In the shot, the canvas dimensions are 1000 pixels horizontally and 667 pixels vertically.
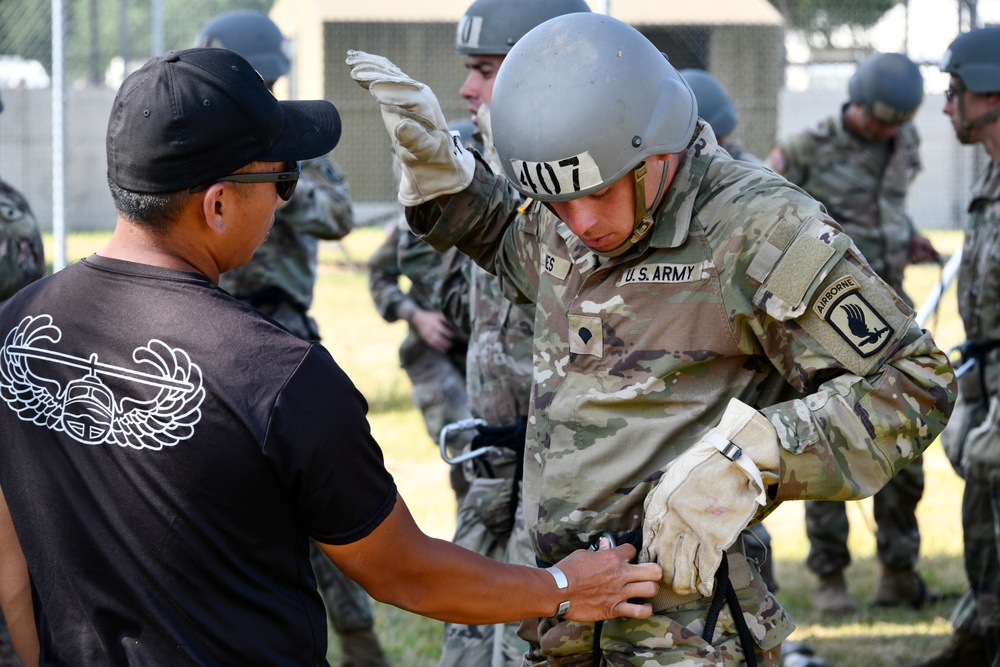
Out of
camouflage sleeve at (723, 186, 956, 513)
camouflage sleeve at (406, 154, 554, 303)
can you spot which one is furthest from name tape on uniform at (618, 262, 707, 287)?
camouflage sleeve at (406, 154, 554, 303)

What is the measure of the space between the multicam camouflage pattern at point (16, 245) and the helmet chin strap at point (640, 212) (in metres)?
2.78

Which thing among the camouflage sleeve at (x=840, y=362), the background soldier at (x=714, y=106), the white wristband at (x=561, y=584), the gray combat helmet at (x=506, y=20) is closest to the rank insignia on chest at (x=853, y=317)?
the camouflage sleeve at (x=840, y=362)

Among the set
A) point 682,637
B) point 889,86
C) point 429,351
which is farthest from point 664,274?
point 889,86

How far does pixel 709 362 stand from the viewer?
8.43ft

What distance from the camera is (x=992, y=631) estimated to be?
5.16 m

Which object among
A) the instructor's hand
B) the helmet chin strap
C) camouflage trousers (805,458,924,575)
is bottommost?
camouflage trousers (805,458,924,575)

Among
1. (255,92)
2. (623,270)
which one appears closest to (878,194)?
(623,270)

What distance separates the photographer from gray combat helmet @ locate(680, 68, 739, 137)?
603cm

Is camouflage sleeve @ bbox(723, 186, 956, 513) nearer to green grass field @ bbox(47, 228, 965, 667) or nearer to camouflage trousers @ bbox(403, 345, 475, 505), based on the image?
green grass field @ bbox(47, 228, 965, 667)

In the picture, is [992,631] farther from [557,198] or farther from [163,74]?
[163,74]

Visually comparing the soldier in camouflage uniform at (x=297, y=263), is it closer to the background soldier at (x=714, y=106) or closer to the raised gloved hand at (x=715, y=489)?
the background soldier at (x=714, y=106)

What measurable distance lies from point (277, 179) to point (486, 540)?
2.23 metres

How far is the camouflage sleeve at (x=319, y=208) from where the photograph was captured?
5430mm

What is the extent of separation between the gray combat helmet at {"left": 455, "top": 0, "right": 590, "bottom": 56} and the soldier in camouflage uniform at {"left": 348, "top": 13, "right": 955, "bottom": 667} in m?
1.35
